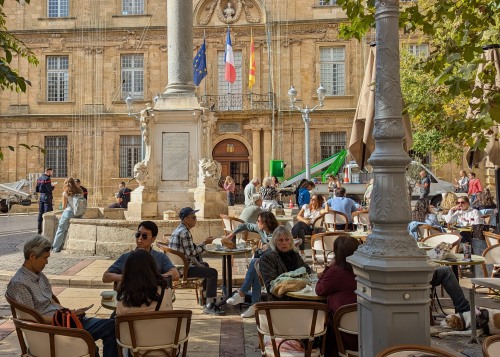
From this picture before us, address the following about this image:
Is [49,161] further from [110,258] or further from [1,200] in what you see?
[110,258]

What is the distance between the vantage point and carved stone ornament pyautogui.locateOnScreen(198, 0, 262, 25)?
28391 millimetres

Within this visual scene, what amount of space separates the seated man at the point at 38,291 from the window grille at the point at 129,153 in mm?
25217

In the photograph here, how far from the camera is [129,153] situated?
2895 cm

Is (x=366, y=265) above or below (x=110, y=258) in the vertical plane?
above

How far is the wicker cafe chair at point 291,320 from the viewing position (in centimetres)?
372

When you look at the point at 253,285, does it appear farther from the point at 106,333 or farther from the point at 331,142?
the point at 331,142

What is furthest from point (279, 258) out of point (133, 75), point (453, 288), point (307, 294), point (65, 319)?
point (133, 75)

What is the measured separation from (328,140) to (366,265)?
25.3 metres

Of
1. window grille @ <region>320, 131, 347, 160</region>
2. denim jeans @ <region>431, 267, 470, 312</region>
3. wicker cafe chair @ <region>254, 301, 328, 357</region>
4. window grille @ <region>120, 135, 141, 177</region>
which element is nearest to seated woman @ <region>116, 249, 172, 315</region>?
wicker cafe chair @ <region>254, 301, 328, 357</region>

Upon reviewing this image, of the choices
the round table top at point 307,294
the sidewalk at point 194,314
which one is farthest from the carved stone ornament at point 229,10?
the round table top at point 307,294

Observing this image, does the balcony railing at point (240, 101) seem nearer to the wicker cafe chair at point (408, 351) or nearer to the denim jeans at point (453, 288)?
the denim jeans at point (453, 288)

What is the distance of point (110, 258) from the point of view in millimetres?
9477

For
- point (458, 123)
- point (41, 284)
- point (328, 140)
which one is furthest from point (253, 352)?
point (328, 140)

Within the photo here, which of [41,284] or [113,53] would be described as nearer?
[41,284]
